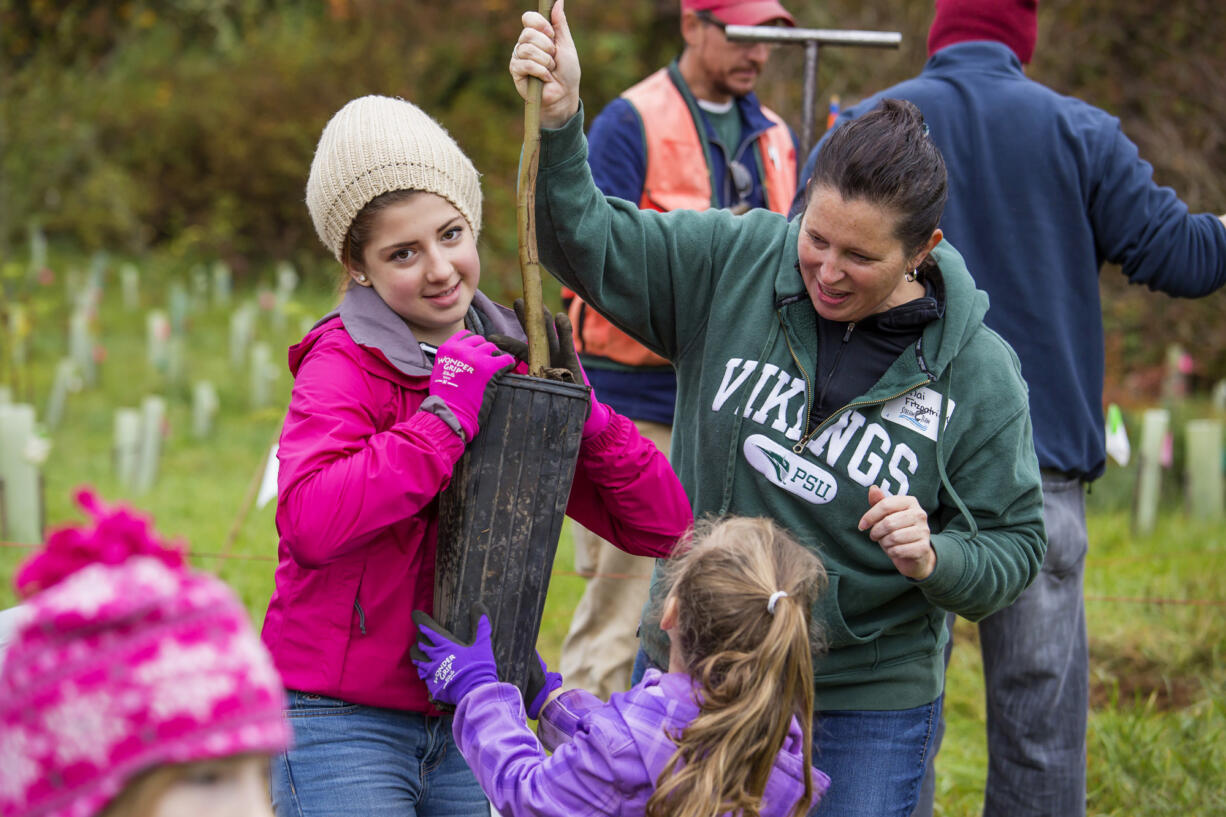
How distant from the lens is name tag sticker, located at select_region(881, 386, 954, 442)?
2213 mm

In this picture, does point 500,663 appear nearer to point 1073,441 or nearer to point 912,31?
point 1073,441

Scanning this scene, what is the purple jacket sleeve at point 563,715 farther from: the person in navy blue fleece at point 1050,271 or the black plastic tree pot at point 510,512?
the person in navy blue fleece at point 1050,271

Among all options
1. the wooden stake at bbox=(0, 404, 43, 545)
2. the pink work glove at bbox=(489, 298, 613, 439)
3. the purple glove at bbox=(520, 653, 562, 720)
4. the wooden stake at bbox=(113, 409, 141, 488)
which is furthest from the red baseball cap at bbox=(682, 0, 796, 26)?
the wooden stake at bbox=(113, 409, 141, 488)

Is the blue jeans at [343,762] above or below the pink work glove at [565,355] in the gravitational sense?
below

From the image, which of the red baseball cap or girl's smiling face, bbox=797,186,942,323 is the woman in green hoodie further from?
the red baseball cap

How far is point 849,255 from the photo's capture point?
7.06 ft

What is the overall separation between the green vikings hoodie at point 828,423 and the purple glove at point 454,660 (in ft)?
1.62

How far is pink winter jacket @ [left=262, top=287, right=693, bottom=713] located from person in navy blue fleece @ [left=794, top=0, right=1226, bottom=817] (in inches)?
38.6

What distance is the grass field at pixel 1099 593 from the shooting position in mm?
3764

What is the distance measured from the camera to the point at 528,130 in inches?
80.6

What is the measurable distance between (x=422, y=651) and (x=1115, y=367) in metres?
8.71

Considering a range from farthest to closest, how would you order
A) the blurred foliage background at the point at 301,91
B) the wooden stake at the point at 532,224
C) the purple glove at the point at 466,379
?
the blurred foliage background at the point at 301,91, the wooden stake at the point at 532,224, the purple glove at the point at 466,379

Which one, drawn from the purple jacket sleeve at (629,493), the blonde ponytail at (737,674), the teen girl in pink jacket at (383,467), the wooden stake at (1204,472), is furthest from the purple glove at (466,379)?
the wooden stake at (1204,472)

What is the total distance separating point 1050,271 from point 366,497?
5.86 ft
